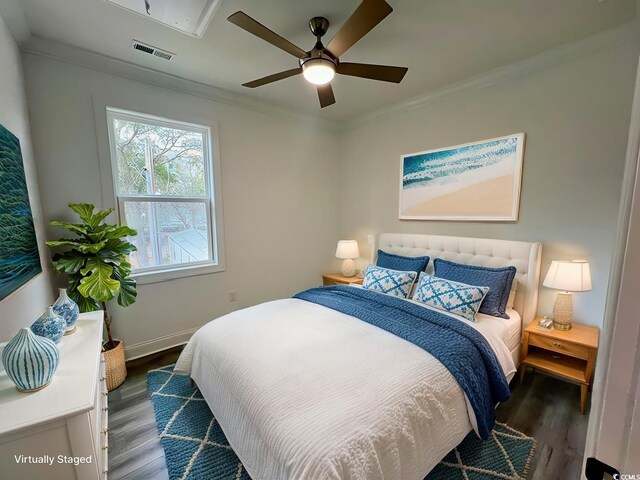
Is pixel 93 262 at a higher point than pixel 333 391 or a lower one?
higher

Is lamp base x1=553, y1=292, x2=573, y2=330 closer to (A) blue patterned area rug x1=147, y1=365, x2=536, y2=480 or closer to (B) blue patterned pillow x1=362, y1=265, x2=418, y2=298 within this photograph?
(A) blue patterned area rug x1=147, y1=365, x2=536, y2=480

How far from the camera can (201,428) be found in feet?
5.86

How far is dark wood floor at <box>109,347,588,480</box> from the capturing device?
1.52 m

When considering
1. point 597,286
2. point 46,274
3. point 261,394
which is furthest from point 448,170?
point 46,274

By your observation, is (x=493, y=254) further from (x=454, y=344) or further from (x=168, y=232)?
(x=168, y=232)

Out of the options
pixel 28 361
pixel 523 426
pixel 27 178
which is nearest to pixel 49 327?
pixel 28 361

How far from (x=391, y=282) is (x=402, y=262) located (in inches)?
14.2

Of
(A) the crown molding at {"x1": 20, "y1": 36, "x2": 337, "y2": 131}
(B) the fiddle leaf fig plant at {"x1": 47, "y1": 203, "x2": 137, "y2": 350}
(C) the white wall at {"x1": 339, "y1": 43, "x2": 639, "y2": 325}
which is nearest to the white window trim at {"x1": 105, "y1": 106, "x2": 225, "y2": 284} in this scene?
(A) the crown molding at {"x1": 20, "y1": 36, "x2": 337, "y2": 131}

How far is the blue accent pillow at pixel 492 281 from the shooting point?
2.21 m

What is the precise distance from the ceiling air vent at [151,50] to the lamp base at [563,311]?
3638 mm

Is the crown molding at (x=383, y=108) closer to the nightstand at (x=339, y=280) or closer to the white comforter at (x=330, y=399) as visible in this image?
the nightstand at (x=339, y=280)

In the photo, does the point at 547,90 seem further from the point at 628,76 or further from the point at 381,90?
the point at 381,90

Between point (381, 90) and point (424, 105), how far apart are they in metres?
0.53

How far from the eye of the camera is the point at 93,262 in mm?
1997
